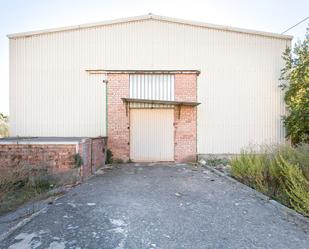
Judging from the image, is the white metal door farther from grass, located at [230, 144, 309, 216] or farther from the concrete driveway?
the concrete driveway

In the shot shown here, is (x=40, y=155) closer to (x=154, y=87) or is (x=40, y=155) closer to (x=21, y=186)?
(x=21, y=186)

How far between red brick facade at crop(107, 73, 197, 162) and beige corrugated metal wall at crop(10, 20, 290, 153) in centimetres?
34

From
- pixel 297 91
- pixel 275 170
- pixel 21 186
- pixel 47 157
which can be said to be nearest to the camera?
pixel 275 170

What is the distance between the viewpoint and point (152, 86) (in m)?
10.2

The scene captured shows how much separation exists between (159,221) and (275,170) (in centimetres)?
340

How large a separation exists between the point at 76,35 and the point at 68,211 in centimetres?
828

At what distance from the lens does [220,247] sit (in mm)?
3064

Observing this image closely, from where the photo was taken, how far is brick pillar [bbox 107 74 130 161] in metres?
10.1

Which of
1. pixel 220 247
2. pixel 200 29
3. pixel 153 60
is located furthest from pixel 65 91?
pixel 220 247

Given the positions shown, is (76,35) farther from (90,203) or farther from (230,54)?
(90,203)

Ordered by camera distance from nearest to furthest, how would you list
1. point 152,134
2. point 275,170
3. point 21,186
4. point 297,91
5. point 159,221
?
point 159,221 → point 275,170 → point 21,186 → point 297,91 → point 152,134

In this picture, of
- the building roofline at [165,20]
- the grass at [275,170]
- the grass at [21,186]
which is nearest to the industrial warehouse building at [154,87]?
the building roofline at [165,20]

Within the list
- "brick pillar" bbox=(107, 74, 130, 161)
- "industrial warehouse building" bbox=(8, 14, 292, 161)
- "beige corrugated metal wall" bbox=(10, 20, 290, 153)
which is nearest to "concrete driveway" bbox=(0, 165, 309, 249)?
"brick pillar" bbox=(107, 74, 130, 161)

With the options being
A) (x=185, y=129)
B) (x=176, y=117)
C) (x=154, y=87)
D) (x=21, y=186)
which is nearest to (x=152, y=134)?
(x=176, y=117)
